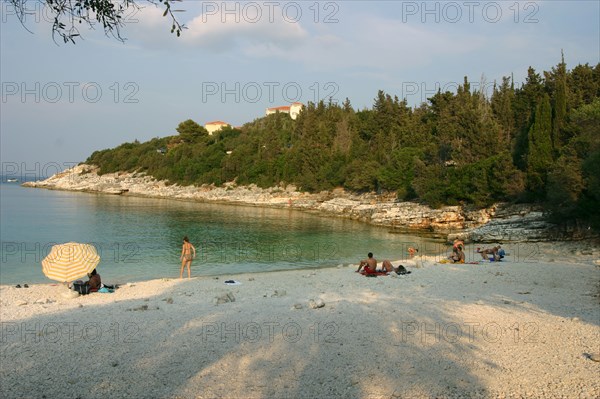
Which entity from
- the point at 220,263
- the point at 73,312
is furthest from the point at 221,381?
the point at 220,263

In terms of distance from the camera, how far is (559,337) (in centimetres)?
830

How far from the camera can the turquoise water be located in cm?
2234

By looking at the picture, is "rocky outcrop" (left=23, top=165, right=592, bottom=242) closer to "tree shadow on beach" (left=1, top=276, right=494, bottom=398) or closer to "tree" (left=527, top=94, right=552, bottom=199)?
"tree" (left=527, top=94, right=552, bottom=199)

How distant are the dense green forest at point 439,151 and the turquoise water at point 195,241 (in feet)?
29.2

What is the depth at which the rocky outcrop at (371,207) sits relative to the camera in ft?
98.6

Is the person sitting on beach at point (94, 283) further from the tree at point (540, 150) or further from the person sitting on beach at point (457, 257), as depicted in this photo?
the tree at point (540, 150)

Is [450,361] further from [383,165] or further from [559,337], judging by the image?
[383,165]

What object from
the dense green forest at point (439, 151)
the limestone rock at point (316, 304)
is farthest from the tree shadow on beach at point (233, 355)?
the dense green forest at point (439, 151)

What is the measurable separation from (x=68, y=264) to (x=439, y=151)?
4305 cm

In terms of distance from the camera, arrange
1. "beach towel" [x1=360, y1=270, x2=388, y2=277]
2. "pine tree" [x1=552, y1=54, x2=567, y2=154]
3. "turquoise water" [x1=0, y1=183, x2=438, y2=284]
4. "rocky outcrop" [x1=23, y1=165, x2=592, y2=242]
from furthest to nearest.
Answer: "pine tree" [x1=552, y1=54, x2=567, y2=154]
"rocky outcrop" [x1=23, y1=165, x2=592, y2=242]
"turquoise water" [x1=0, y1=183, x2=438, y2=284]
"beach towel" [x1=360, y1=270, x2=388, y2=277]

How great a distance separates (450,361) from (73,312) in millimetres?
8348

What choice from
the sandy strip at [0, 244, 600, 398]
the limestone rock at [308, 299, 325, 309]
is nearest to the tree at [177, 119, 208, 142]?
the sandy strip at [0, 244, 600, 398]

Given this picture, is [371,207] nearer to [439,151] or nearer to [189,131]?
[439,151]

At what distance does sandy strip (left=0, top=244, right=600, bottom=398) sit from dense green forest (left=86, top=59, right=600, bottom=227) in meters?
15.5
